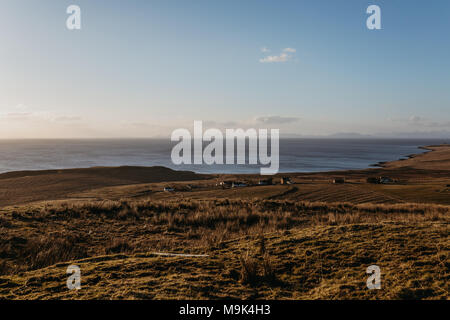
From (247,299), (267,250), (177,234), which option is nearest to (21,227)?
(177,234)

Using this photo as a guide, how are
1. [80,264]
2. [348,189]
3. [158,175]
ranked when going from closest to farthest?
1. [80,264]
2. [348,189]
3. [158,175]

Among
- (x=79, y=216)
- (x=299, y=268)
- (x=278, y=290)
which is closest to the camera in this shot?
(x=278, y=290)

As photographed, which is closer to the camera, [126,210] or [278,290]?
[278,290]

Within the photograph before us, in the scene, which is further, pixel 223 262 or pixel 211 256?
pixel 211 256

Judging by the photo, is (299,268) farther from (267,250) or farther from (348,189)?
(348,189)
